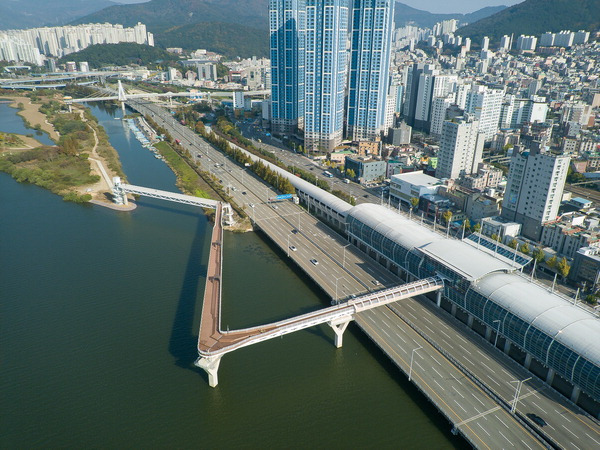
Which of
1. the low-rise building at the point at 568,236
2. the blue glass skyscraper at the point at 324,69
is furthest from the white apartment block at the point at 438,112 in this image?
the low-rise building at the point at 568,236

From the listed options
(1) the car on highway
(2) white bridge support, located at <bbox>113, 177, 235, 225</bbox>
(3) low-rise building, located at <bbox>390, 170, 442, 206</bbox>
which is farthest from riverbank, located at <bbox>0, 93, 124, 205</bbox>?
(1) the car on highway

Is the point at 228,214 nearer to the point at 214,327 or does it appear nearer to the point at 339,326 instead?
the point at 214,327

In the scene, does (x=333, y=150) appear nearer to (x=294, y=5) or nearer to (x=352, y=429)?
(x=294, y=5)

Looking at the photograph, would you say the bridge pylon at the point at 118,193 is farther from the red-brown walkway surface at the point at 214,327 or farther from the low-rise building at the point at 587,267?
the low-rise building at the point at 587,267

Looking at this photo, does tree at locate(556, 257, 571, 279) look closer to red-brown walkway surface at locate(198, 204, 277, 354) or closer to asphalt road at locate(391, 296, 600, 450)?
asphalt road at locate(391, 296, 600, 450)

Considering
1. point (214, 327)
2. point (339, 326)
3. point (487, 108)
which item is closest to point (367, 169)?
point (487, 108)

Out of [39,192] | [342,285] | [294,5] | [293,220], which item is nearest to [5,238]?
[39,192]
